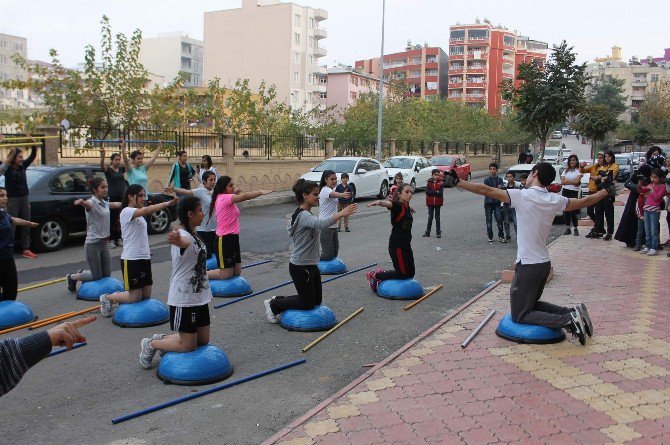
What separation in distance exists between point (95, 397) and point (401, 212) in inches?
191

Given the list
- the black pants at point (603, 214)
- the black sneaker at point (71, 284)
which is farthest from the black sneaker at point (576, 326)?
the black pants at point (603, 214)

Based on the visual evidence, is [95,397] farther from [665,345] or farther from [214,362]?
[665,345]

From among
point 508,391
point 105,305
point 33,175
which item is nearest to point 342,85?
point 33,175

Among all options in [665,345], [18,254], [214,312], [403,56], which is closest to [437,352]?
[665,345]

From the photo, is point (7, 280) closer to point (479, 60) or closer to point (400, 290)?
point (400, 290)

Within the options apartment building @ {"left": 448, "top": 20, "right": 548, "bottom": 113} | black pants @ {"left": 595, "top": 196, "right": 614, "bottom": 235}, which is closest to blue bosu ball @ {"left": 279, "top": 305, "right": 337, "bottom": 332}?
black pants @ {"left": 595, "top": 196, "right": 614, "bottom": 235}

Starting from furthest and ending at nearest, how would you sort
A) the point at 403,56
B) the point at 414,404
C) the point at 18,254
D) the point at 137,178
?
the point at 403,56, the point at 137,178, the point at 18,254, the point at 414,404

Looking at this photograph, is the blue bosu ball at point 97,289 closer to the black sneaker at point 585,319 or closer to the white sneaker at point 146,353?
the white sneaker at point 146,353

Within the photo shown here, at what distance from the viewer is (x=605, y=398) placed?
17.0 ft

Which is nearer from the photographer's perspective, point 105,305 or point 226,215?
point 105,305

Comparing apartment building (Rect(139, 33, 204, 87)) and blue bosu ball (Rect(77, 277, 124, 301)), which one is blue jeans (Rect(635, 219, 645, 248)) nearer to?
blue bosu ball (Rect(77, 277, 124, 301))

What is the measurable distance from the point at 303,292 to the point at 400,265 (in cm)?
206

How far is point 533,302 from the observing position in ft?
21.8

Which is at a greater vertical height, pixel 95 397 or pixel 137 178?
pixel 137 178
